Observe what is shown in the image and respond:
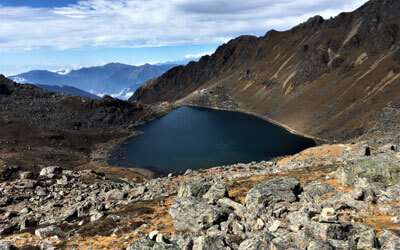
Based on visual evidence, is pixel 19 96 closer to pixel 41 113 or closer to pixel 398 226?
pixel 41 113

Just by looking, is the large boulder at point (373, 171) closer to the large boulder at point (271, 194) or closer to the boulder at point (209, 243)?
the large boulder at point (271, 194)

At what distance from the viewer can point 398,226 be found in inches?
1116

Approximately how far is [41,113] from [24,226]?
471 ft

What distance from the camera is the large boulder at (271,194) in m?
34.5

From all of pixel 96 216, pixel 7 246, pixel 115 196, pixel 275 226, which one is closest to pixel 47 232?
pixel 7 246

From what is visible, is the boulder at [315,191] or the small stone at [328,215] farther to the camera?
the boulder at [315,191]

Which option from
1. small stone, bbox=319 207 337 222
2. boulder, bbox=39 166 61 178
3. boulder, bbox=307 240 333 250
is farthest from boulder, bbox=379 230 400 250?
boulder, bbox=39 166 61 178

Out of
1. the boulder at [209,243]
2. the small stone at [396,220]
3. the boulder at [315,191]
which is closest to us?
the boulder at [209,243]

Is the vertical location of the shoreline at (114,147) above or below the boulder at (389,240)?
below

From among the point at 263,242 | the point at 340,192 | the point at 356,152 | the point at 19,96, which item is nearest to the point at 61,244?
the point at 263,242

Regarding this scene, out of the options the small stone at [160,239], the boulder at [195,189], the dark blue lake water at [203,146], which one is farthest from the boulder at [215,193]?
the dark blue lake water at [203,146]

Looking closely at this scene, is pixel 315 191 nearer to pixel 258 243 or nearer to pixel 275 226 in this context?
pixel 275 226

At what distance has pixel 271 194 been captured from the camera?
3512 centimetres

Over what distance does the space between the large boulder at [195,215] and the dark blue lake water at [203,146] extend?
81.5 meters
